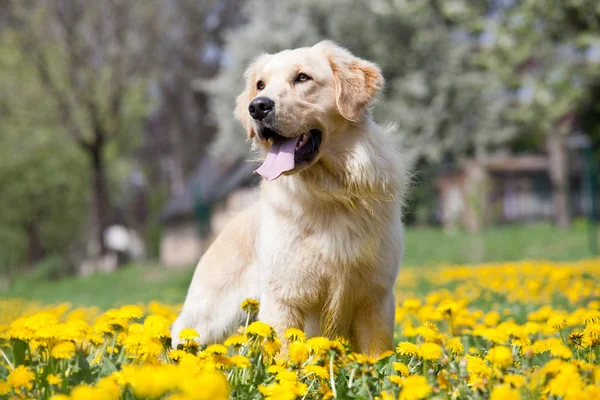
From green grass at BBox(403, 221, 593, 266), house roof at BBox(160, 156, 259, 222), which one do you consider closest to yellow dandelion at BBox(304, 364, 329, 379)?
green grass at BBox(403, 221, 593, 266)

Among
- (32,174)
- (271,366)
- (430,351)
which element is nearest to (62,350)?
(271,366)

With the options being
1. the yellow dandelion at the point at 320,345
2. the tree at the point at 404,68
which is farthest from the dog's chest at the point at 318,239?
the tree at the point at 404,68

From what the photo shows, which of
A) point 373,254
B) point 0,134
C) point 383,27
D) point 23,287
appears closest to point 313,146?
point 373,254

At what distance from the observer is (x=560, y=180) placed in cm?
1898

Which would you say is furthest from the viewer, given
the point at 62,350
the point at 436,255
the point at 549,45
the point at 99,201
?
the point at 99,201

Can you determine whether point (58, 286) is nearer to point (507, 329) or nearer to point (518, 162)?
point (507, 329)

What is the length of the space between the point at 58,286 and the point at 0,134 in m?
13.3

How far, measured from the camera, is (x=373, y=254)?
9.78 ft

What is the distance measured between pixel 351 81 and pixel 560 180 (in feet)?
57.7

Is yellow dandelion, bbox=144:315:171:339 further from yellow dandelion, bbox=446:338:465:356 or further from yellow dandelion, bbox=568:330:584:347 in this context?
yellow dandelion, bbox=568:330:584:347

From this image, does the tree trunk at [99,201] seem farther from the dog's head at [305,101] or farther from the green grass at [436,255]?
the dog's head at [305,101]

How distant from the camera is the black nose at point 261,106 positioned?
300 cm

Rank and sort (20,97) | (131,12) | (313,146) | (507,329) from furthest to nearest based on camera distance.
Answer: (20,97)
(131,12)
(313,146)
(507,329)

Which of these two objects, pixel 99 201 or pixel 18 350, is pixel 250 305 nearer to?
pixel 18 350
